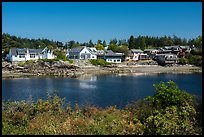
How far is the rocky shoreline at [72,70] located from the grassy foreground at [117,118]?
19.8m

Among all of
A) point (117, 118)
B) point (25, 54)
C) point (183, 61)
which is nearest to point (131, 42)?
A: point (183, 61)

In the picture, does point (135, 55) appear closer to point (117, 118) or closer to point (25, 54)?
point (25, 54)

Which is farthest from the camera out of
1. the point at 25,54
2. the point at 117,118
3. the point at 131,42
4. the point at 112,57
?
the point at 131,42

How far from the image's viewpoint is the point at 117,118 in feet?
19.1

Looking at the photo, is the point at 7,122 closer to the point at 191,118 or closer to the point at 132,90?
the point at 191,118

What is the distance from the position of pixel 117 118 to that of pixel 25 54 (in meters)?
28.6

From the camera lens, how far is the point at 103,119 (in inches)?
233

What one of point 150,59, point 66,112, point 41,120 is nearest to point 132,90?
point 66,112

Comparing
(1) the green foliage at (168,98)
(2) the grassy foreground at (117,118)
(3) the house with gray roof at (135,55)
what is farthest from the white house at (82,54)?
(1) the green foliage at (168,98)

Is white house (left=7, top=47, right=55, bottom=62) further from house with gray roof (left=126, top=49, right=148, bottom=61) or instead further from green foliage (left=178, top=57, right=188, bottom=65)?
green foliage (left=178, top=57, right=188, bottom=65)

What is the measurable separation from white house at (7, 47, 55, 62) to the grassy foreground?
88.1 feet

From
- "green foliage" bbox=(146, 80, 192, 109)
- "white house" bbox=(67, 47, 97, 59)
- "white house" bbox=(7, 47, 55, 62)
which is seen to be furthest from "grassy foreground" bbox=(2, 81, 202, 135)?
"white house" bbox=(67, 47, 97, 59)

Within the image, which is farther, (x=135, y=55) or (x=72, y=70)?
(x=135, y=55)

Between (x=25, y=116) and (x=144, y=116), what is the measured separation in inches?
96.8
